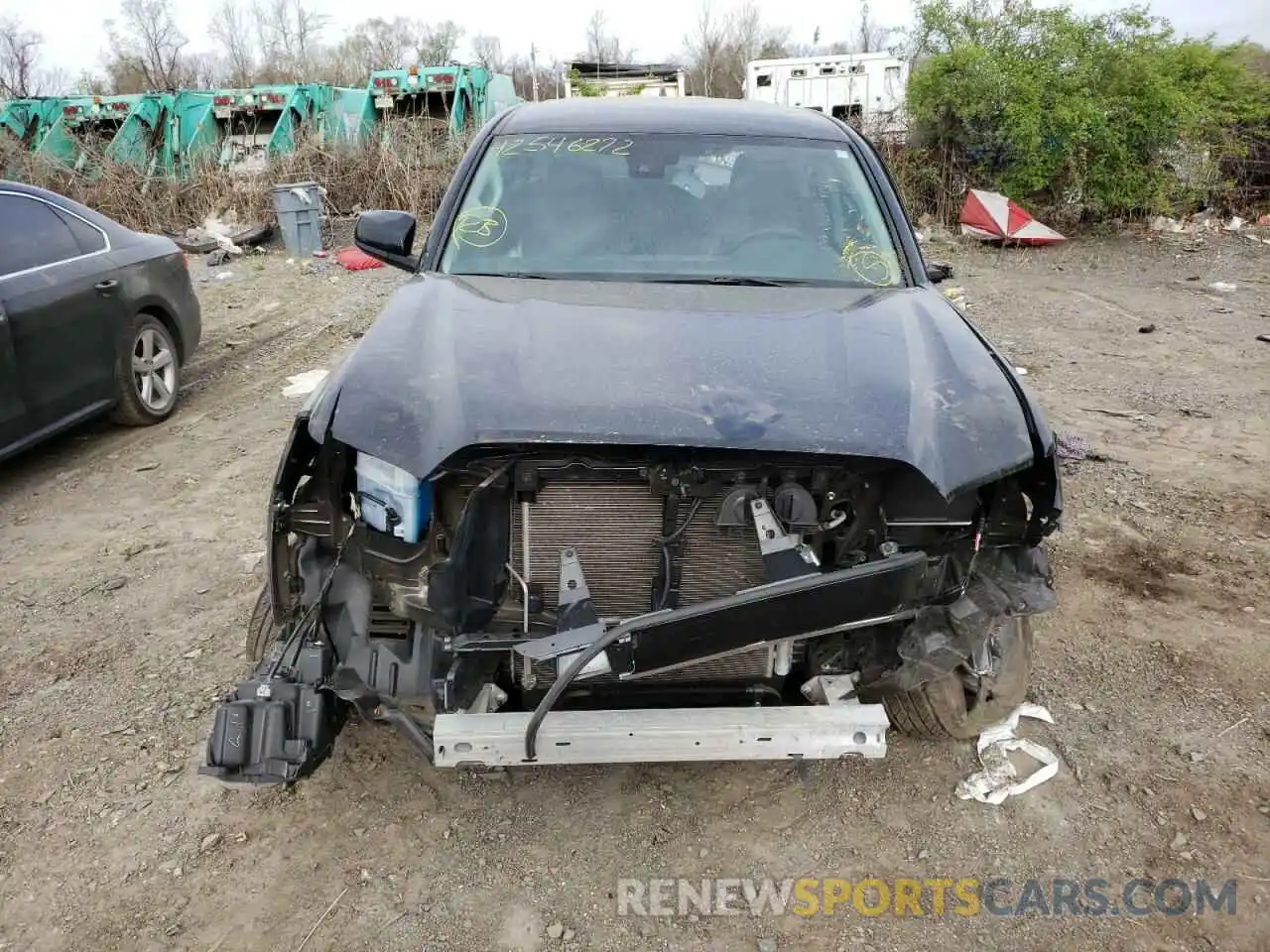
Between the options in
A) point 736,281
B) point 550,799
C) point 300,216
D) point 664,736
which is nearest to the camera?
point 664,736

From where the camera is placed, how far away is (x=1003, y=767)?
2.80 m

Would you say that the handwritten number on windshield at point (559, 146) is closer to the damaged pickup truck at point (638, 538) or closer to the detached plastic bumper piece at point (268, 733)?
the damaged pickup truck at point (638, 538)

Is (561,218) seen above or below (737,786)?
above

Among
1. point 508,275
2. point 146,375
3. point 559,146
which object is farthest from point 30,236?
point 508,275

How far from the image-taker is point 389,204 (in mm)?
12133

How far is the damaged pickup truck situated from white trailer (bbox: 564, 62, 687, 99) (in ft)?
50.0

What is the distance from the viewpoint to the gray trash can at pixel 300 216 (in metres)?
10.4

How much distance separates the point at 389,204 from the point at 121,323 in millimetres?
7393

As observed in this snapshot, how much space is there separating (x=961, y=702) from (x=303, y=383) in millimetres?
5071

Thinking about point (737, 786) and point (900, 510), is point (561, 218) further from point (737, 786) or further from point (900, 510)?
point (737, 786)

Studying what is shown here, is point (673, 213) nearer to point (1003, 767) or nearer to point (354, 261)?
point (1003, 767)

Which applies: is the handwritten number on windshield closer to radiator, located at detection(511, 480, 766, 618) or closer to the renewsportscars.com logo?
radiator, located at detection(511, 480, 766, 618)

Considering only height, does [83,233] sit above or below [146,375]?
above

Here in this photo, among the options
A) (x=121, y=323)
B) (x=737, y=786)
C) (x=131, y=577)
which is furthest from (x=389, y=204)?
(x=737, y=786)
